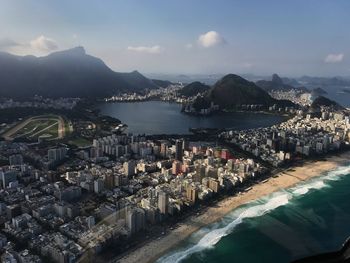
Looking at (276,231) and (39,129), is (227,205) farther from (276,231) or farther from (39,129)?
(39,129)

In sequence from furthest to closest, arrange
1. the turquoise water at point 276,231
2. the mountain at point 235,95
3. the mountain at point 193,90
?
the mountain at point 193,90
the mountain at point 235,95
the turquoise water at point 276,231

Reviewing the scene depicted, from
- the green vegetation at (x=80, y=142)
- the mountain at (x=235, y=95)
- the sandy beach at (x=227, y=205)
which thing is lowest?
the sandy beach at (x=227, y=205)

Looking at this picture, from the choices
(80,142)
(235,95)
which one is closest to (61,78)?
(235,95)

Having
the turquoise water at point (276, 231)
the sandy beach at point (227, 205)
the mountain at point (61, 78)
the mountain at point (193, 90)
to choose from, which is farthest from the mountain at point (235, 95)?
the turquoise water at point (276, 231)

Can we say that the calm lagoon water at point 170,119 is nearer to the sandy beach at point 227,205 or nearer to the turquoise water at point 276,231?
the sandy beach at point 227,205

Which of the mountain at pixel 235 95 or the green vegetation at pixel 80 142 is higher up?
the mountain at pixel 235 95

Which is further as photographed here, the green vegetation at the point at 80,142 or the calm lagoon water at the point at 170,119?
the calm lagoon water at the point at 170,119
